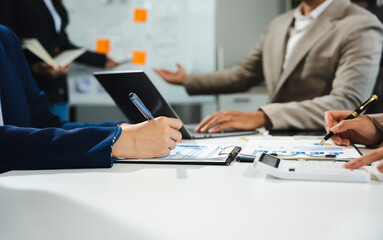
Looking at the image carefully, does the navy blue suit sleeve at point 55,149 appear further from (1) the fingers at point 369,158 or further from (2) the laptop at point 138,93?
(1) the fingers at point 369,158

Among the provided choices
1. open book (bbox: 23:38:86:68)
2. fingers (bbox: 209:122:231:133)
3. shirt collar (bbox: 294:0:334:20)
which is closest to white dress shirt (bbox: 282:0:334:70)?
shirt collar (bbox: 294:0:334:20)

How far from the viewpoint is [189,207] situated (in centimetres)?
39

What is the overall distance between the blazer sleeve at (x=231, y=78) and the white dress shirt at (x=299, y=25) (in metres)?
0.22

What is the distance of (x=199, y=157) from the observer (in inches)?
25.4

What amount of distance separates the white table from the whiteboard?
7.84 ft

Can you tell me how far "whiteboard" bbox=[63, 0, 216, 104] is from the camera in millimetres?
2852

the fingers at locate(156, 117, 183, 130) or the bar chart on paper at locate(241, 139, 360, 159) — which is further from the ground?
the fingers at locate(156, 117, 183, 130)

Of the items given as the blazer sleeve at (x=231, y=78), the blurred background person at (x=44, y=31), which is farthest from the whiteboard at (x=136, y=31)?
the blazer sleeve at (x=231, y=78)

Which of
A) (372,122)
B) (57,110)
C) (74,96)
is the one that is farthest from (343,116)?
(74,96)

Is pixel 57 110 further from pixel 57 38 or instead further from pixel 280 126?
pixel 280 126

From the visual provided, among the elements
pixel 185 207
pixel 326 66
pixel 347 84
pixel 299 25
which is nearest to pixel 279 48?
pixel 299 25

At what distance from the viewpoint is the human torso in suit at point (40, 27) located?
211 cm

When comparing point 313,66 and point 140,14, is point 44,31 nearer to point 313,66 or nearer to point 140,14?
point 140,14

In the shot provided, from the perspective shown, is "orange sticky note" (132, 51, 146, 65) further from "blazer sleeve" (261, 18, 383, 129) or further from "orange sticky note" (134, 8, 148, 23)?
"blazer sleeve" (261, 18, 383, 129)
